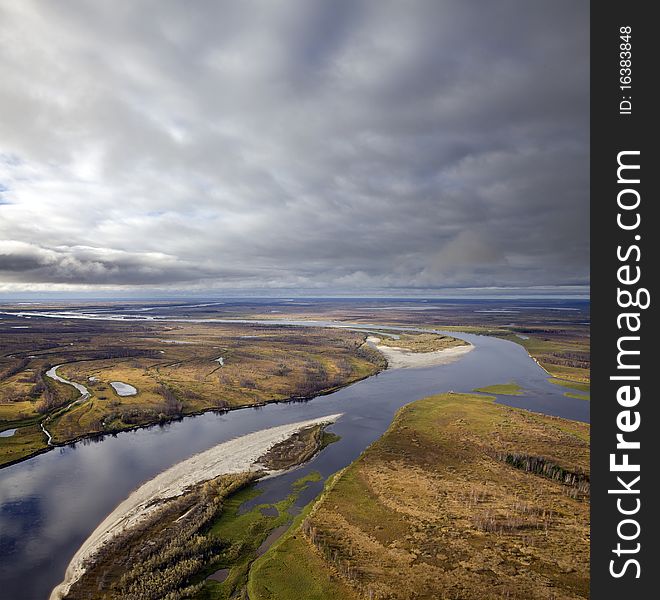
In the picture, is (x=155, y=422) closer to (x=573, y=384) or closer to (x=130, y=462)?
(x=130, y=462)

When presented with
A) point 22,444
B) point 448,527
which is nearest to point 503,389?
point 448,527

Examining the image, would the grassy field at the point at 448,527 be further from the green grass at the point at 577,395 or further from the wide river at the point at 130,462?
the green grass at the point at 577,395

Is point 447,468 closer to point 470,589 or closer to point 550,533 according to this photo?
point 550,533

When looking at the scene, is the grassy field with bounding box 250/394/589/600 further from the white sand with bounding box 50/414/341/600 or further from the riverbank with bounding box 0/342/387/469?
the riverbank with bounding box 0/342/387/469

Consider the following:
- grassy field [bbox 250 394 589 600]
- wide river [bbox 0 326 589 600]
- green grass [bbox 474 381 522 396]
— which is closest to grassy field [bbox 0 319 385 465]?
wide river [bbox 0 326 589 600]
